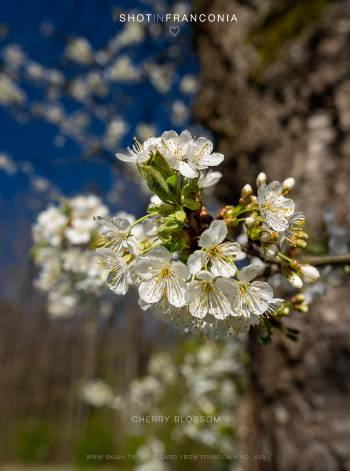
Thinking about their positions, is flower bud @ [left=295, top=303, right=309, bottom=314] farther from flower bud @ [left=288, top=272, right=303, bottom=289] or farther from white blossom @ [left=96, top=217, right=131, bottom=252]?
white blossom @ [left=96, top=217, right=131, bottom=252]

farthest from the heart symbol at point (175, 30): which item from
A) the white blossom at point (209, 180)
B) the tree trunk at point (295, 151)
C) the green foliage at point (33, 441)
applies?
the green foliage at point (33, 441)

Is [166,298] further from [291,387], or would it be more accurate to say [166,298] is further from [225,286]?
[291,387]

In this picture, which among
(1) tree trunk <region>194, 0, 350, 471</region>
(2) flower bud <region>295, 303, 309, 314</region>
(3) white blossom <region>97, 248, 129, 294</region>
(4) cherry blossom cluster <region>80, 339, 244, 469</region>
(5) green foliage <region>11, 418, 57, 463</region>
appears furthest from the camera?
(5) green foliage <region>11, 418, 57, 463</region>

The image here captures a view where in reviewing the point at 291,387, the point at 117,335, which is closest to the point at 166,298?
the point at 291,387

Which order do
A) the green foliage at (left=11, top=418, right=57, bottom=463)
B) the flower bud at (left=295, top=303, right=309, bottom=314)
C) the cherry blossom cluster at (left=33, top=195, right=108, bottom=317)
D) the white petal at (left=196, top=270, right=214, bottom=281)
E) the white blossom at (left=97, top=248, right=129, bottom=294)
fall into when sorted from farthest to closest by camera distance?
the green foliage at (left=11, top=418, right=57, bottom=463) → the cherry blossom cluster at (left=33, top=195, right=108, bottom=317) → the flower bud at (left=295, top=303, right=309, bottom=314) → the white blossom at (left=97, top=248, right=129, bottom=294) → the white petal at (left=196, top=270, right=214, bottom=281)

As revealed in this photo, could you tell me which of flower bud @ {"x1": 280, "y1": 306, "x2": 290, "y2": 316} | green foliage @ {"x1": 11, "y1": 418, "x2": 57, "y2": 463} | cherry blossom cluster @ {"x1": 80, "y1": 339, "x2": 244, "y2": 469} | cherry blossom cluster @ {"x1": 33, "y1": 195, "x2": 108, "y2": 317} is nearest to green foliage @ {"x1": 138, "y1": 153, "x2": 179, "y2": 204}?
flower bud @ {"x1": 280, "y1": 306, "x2": 290, "y2": 316}

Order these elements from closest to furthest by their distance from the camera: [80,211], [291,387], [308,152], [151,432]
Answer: [80,211], [291,387], [308,152], [151,432]

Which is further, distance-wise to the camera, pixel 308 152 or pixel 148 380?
pixel 148 380
